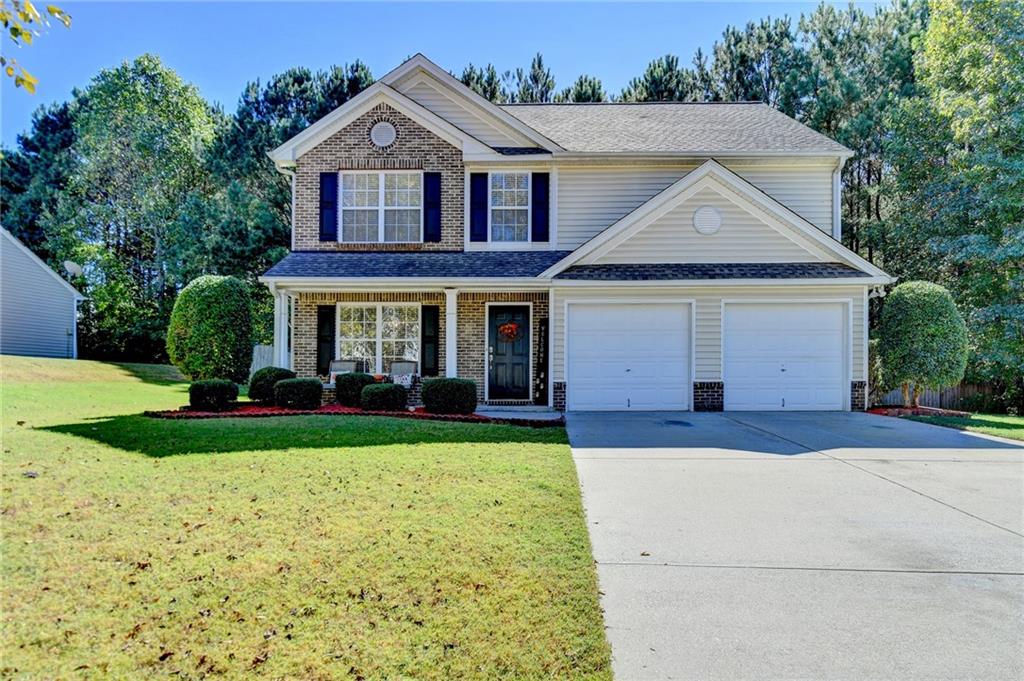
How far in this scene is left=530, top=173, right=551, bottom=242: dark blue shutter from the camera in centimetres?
1452

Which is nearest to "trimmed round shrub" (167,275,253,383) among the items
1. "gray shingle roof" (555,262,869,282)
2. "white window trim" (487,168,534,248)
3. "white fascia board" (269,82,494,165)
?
"white fascia board" (269,82,494,165)

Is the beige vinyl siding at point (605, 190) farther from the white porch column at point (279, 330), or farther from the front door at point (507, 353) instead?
the white porch column at point (279, 330)

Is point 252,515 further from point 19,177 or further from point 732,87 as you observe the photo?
point 19,177

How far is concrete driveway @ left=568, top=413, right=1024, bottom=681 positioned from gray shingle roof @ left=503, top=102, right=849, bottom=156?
8988 mm

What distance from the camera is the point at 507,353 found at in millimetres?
14000

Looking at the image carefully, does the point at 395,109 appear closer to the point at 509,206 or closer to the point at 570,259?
the point at 509,206

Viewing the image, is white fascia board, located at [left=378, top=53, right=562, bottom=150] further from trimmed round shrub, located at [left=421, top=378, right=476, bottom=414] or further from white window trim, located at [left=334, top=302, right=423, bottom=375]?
trimmed round shrub, located at [left=421, top=378, right=476, bottom=414]

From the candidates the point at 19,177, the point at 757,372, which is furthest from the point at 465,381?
the point at 19,177

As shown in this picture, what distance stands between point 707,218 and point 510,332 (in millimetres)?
5177

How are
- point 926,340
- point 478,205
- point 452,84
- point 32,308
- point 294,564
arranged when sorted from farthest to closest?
1. point 32,308
2. point 452,84
3. point 478,205
4. point 926,340
5. point 294,564

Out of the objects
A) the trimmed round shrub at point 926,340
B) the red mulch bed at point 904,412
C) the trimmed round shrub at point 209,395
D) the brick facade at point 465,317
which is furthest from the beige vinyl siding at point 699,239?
the trimmed round shrub at point 209,395

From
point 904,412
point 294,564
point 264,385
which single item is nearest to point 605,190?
point 904,412

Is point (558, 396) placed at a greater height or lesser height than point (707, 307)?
lesser

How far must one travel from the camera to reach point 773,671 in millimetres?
2859
